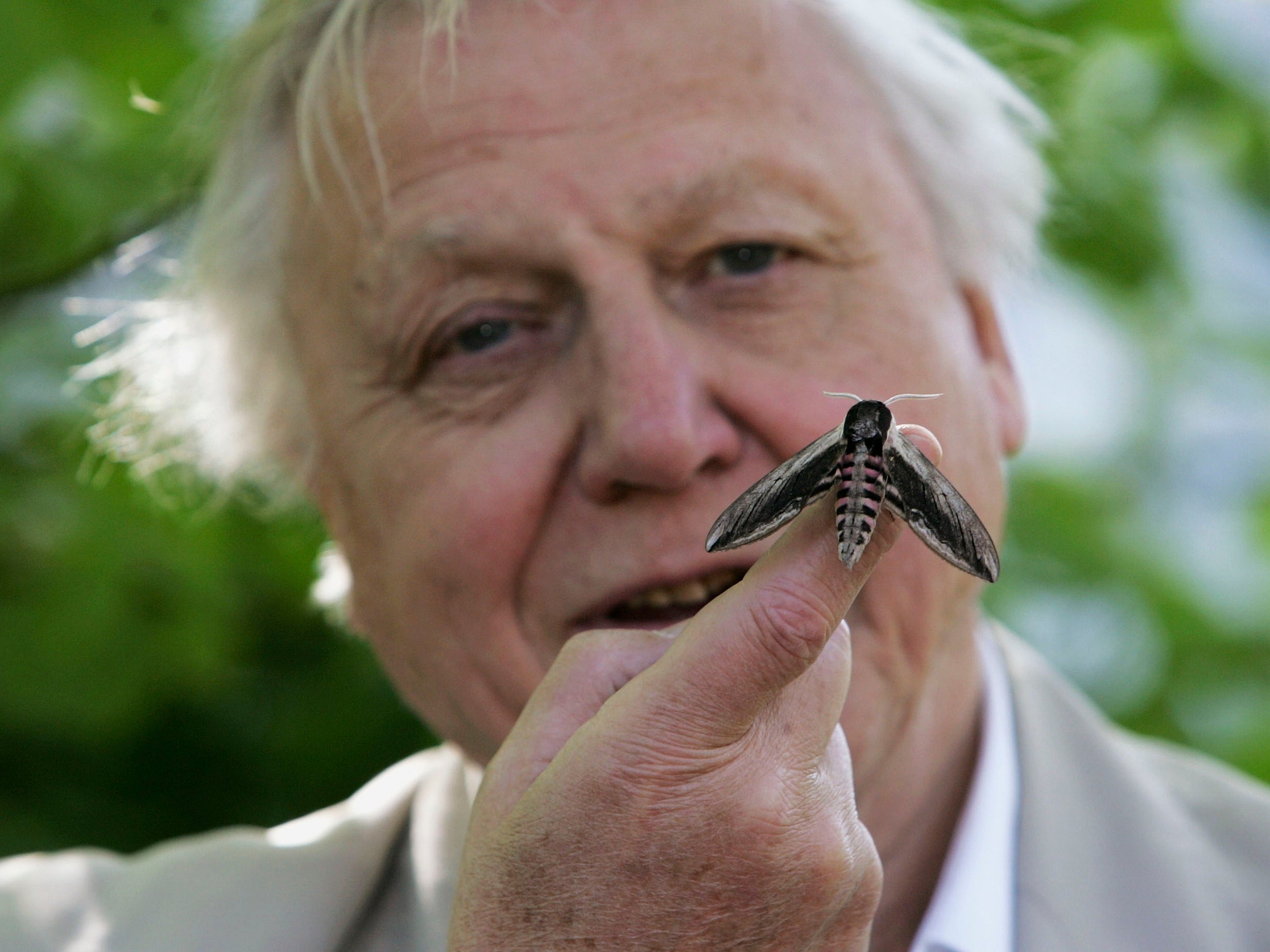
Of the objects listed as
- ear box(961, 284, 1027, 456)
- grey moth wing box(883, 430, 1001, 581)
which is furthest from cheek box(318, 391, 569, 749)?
ear box(961, 284, 1027, 456)

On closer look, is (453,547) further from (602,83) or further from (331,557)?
(331,557)

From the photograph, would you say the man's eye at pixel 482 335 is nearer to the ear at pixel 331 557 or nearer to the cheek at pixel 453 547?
the cheek at pixel 453 547

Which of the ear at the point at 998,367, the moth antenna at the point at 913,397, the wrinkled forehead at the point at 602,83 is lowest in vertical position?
the ear at the point at 998,367

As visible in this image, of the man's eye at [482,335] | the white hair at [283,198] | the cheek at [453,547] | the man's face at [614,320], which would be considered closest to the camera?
the man's face at [614,320]

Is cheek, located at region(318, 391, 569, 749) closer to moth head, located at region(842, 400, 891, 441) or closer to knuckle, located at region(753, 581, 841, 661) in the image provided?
moth head, located at region(842, 400, 891, 441)

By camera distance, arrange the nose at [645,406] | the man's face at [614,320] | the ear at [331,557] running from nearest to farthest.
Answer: the nose at [645,406] → the man's face at [614,320] → the ear at [331,557]

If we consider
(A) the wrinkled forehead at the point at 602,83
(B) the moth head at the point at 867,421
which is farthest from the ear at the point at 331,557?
(B) the moth head at the point at 867,421

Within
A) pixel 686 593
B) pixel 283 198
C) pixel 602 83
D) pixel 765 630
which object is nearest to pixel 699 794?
pixel 765 630
